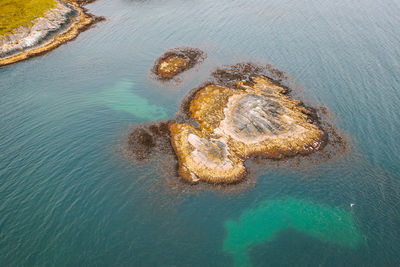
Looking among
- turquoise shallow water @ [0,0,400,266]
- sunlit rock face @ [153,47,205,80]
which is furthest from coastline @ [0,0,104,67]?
sunlit rock face @ [153,47,205,80]

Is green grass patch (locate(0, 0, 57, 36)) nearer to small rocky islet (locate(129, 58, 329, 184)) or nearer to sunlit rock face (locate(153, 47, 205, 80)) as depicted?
sunlit rock face (locate(153, 47, 205, 80))

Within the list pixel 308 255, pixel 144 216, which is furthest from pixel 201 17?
pixel 308 255

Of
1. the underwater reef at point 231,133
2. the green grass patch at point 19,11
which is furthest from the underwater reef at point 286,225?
the green grass patch at point 19,11

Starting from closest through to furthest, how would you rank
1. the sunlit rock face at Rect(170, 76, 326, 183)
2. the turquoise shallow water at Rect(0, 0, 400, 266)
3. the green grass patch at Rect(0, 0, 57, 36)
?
the turquoise shallow water at Rect(0, 0, 400, 266)
the sunlit rock face at Rect(170, 76, 326, 183)
the green grass patch at Rect(0, 0, 57, 36)

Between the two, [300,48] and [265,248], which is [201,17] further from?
[265,248]

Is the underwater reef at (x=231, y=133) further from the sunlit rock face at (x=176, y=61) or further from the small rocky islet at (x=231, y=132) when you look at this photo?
the sunlit rock face at (x=176, y=61)

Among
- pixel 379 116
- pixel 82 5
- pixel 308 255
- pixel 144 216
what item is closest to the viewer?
pixel 308 255
